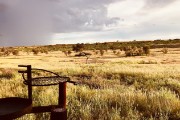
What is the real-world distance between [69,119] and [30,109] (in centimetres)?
397

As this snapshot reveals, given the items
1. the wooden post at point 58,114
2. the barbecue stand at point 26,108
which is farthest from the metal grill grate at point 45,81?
the wooden post at point 58,114

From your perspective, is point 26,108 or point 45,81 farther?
point 45,81

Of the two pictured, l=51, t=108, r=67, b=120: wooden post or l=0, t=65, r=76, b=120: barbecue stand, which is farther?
l=51, t=108, r=67, b=120: wooden post

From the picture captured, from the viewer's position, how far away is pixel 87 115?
296 inches

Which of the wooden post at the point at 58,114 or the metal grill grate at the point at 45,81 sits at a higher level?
the metal grill grate at the point at 45,81

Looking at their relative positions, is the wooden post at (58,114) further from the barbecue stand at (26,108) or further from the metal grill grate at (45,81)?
the metal grill grate at (45,81)

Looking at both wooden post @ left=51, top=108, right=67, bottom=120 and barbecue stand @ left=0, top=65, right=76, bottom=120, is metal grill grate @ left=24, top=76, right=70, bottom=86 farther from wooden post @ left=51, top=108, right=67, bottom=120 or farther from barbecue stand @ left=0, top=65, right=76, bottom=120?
wooden post @ left=51, top=108, right=67, bottom=120

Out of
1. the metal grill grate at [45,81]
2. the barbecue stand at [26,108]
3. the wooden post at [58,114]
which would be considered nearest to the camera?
the barbecue stand at [26,108]

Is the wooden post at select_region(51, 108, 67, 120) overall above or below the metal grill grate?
below

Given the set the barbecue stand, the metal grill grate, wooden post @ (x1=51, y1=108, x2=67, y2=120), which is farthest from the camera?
the metal grill grate

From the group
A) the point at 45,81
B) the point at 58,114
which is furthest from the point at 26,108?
the point at 45,81

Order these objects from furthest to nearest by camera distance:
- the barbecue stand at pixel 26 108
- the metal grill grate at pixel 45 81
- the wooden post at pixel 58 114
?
the metal grill grate at pixel 45 81 → the wooden post at pixel 58 114 → the barbecue stand at pixel 26 108

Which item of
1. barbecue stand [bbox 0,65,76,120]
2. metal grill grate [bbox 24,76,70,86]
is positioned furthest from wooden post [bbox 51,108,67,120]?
metal grill grate [bbox 24,76,70,86]

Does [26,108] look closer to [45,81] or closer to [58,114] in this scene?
[58,114]
